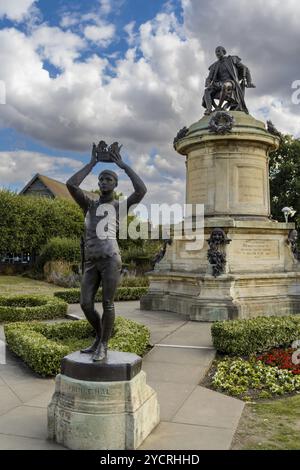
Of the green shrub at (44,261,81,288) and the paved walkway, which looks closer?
the paved walkway

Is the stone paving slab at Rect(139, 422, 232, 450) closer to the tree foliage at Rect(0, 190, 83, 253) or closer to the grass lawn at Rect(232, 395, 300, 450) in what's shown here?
the grass lawn at Rect(232, 395, 300, 450)

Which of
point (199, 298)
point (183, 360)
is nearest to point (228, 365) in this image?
point (183, 360)

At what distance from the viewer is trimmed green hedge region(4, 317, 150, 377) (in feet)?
26.0

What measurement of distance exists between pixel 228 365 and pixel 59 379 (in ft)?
12.8

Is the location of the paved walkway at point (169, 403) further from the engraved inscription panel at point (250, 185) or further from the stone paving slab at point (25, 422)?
the engraved inscription panel at point (250, 185)

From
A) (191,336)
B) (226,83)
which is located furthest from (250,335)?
(226,83)

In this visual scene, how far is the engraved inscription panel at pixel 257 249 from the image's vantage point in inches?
Result: 563

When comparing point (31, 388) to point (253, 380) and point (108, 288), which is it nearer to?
point (108, 288)

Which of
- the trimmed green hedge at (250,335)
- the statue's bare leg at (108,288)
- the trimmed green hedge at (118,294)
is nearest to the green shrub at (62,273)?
the trimmed green hedge at (118,294)

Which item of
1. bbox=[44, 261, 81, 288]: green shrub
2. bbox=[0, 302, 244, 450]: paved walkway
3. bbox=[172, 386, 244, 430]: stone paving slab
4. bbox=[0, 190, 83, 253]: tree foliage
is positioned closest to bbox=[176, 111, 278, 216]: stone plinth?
bbox=[0, 302, 244, 450]: paved walkway

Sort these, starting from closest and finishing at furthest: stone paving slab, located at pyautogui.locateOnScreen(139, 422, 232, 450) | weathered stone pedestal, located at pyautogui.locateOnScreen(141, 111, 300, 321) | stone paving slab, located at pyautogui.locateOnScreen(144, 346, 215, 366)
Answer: stone paving slab, located at pyautogui.locateOnScreen(139, 422, 232, 450) < stone paving slab, located at pyautogui.locateOnScreen(144, 346, 215, 366) < weathered stone pedestal, located at pyautogui.locateOnScreen(141, 111, 300, 321)

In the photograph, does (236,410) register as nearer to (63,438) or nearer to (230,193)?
(63,438)

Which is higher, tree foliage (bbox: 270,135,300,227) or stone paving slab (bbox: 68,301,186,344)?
tree foliage (bbox: 270,135,300,227)
